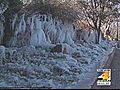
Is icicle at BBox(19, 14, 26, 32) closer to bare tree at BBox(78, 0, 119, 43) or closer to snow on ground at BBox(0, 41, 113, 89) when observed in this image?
snow on ground at BBox(0, 41, 113, 89)

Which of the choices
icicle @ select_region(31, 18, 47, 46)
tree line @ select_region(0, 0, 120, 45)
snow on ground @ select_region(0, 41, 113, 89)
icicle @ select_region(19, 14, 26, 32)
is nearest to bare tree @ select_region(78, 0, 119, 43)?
tree line @ select_region(0, 0, 120, 45)

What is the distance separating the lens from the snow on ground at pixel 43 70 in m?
10.1

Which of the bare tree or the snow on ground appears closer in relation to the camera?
the snow on ground

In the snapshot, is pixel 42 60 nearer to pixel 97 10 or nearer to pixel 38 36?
pixel 38 36

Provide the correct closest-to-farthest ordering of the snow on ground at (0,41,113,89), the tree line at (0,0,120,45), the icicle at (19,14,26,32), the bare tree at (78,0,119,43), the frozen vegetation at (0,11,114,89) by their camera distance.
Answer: the snow on ground at (0,41,113,89), the frozen vegetation at (0,11,114,89), the tree line at (0,0,120,45), the icicle at (19,14,26,32), the bare tree at (78,0,119,43)

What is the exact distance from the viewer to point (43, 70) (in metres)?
11.6

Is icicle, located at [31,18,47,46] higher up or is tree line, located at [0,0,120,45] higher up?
tree line, located at [0,0,120,45]

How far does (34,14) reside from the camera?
61.1ft

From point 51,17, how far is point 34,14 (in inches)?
59.8

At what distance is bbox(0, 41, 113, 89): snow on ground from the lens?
10.1 m

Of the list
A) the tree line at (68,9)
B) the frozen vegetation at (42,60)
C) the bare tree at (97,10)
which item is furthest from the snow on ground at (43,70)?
the bare tree at (97,10)

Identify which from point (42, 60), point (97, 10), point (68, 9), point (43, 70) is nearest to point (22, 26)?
point (42, 60)

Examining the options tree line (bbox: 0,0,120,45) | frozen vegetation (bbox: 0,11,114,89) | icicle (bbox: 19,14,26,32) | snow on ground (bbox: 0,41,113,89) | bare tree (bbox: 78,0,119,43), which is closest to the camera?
snow on ground (bbox: 0,41,113,89)

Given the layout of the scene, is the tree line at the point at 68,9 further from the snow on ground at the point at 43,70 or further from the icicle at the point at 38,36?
the snow on ground at the point at 43,70
